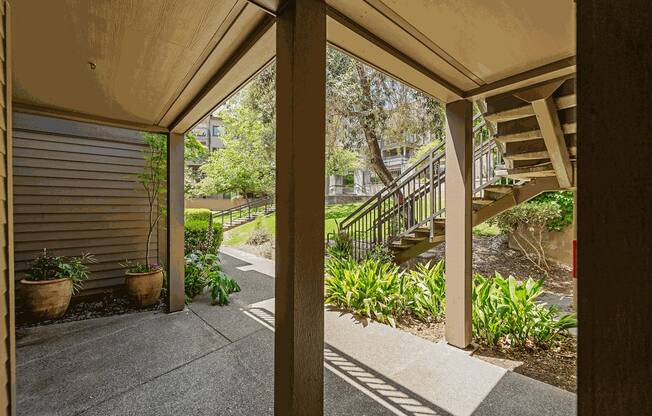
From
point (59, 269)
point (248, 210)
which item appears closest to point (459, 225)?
point (59, 269)

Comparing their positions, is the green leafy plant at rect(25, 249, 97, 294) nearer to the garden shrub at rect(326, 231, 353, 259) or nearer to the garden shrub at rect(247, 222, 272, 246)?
the garden shrub at rect(326, 231, 353, 259)

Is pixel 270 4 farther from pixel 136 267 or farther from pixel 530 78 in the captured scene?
pixel 136 267

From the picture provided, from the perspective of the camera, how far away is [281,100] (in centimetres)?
137

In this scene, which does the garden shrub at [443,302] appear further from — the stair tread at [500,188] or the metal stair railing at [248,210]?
the metal stair railing at [248,210]

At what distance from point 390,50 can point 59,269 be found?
472 centimetres

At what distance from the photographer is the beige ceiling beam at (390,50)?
159cm

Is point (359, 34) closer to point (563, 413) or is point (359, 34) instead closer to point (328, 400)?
point (328, 400)

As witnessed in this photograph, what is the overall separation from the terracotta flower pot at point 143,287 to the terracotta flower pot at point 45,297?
27.7 inches

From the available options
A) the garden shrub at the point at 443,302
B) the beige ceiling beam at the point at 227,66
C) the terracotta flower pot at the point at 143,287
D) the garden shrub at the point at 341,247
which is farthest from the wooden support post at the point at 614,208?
the garden shrub at the point at 341,247

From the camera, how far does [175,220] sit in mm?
3961

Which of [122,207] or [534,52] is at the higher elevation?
[534,52]

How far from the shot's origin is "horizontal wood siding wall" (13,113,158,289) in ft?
12.5

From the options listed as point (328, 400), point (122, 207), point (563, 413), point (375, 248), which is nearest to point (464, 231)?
point (563, 413)

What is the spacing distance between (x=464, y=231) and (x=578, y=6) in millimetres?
2627
